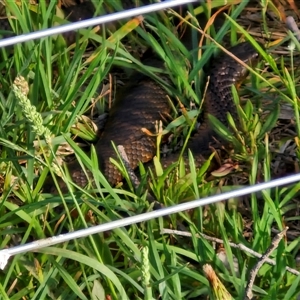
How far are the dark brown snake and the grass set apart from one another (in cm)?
7

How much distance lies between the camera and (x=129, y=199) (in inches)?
93.9

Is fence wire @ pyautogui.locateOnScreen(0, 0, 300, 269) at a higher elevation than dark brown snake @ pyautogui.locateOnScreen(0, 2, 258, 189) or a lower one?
higher

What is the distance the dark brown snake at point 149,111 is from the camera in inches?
108

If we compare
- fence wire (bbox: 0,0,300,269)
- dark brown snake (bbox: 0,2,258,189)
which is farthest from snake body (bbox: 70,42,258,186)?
fence wire (bbox: 0,0,300,269)

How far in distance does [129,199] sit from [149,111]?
639 mm

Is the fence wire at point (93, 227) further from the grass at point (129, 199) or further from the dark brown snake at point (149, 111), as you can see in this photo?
the dark brown snake at point (149, 111)

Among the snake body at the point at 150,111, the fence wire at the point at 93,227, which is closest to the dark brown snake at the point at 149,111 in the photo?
the snake body at the point at 150,111

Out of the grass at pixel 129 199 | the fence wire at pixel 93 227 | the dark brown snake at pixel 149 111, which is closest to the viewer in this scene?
the fence wire at pixel 93 227

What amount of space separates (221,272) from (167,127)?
2.57 feet

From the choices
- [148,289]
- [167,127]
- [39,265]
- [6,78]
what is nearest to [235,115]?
[167,127]

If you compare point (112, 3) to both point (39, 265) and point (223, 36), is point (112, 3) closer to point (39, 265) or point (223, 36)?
point (223, 36)

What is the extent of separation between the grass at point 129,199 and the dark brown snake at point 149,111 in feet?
0.24

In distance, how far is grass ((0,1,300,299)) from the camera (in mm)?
2072

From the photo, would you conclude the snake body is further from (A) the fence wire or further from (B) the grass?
(A) the fence wire
